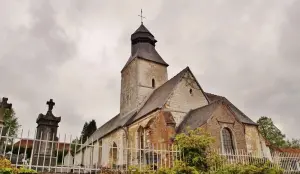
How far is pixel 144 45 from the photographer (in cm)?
2895

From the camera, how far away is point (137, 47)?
94.8 feet

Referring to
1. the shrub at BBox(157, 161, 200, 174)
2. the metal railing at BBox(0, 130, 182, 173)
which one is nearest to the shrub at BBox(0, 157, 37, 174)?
the metal railing at BBox(0, 130, 182, 173)

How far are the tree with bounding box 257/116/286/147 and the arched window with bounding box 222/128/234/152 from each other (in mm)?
27340

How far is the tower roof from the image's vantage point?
91.0 ft

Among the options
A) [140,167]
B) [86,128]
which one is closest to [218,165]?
[140,167]

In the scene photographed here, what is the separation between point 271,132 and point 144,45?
27.7m

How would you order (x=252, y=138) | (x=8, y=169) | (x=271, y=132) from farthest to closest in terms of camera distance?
(x=271, y=132)
(x=252, y=138)
(x=8, y=169)

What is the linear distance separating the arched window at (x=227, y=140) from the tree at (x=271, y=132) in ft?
89.7

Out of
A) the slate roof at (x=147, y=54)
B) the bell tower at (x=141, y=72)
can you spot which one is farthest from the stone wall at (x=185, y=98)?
the slate roof at (x=147, y=54)

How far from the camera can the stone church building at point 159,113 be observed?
52.1 ft

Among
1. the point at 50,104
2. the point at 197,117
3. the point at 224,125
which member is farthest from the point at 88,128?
the point at 50,104

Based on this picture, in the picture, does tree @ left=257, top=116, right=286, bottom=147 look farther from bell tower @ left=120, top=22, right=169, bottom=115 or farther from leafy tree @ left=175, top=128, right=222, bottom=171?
leafy tree @ left=175, top=128, right=222, bottom=171

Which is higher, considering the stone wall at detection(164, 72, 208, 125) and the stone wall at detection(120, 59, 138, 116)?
the stone wall at detection(120, 59, 138, 116)

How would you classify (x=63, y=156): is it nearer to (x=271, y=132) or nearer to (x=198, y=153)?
(x=198, y=153)
